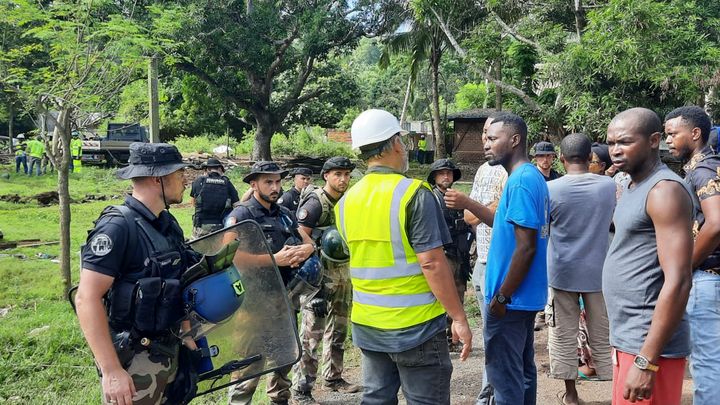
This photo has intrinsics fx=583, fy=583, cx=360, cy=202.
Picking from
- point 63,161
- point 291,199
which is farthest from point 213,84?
point 291,199

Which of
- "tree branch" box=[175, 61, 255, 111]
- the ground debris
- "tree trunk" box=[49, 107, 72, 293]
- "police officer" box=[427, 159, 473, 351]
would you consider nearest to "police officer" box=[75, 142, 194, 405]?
"police officer" box=[427, 159, 473, 351]

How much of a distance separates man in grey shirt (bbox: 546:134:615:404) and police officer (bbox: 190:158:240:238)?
5205 millimetres

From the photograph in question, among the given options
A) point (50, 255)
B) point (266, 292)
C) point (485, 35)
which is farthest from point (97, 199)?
point (266, 292)

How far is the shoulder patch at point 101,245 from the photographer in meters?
2.64

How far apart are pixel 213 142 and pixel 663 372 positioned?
3228cm

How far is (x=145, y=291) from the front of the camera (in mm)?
2715

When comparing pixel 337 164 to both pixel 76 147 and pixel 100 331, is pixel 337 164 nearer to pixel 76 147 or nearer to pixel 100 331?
pixel 100 331

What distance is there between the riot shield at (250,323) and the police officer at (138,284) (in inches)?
8.6

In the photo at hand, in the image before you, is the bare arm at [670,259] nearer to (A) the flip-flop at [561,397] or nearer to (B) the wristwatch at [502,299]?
(B) the wristwatch at [502,299]

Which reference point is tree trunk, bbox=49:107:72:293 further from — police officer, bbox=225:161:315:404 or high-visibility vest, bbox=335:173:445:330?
high-visibility vest, bbox=335:173:445:330

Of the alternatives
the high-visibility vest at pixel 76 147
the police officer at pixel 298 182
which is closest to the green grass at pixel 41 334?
the police officer at pixel 298 182

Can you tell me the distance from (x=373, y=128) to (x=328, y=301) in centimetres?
246

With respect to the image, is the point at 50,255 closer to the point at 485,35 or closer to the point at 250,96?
the point at 485,35

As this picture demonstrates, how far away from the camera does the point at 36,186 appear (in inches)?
737
